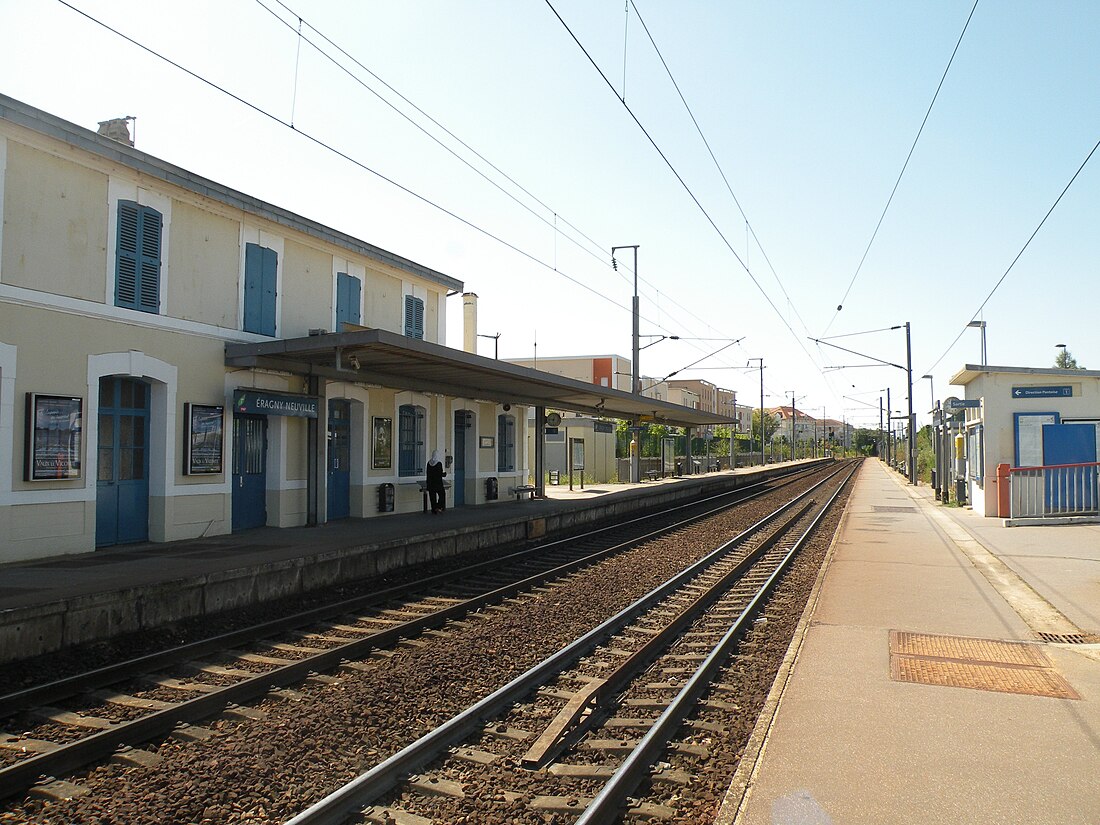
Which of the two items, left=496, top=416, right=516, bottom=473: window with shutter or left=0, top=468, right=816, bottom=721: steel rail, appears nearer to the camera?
left=0, top=468, right=816, bottom=721: steel rail

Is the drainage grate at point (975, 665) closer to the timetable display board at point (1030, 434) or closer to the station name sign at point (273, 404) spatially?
the station name sign at point (273, 404)

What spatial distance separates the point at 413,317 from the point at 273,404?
6.14 m

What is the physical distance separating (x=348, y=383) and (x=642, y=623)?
968 centimetres

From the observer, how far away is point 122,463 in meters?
12.1

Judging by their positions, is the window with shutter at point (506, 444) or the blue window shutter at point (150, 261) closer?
the blue window shutter at point (150, 261)

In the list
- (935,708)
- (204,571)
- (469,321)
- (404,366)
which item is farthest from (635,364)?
(935,708)

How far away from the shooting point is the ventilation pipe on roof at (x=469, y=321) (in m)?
25.7

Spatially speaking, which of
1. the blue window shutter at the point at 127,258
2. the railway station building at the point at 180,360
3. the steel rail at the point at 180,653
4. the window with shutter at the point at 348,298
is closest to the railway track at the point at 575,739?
Answer: the steel rail at the point at 180,653

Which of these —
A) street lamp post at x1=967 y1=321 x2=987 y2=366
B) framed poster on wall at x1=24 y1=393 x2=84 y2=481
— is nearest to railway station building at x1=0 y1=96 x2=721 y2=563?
framed poster on wall at x1=24 y1=393 x2=84 y2=481

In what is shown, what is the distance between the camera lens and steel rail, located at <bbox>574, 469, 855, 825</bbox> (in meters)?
4.19

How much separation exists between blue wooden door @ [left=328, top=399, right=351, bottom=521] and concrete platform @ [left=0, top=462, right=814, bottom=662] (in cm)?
56

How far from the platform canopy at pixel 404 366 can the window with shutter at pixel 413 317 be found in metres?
1.66

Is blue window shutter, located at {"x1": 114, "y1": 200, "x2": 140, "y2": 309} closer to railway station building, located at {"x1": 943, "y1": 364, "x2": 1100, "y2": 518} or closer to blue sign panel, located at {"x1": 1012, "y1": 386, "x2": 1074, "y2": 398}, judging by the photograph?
railway station building, located at {"x1": 943, "y1": 364, "x2": 1100, "y2": 518}

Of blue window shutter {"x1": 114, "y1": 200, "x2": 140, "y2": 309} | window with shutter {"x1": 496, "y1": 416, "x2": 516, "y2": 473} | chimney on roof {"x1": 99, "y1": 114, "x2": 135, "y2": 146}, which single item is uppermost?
chimney on roof {"x1": 99, "y1": 114, "x2": 135, "y2": 146}
